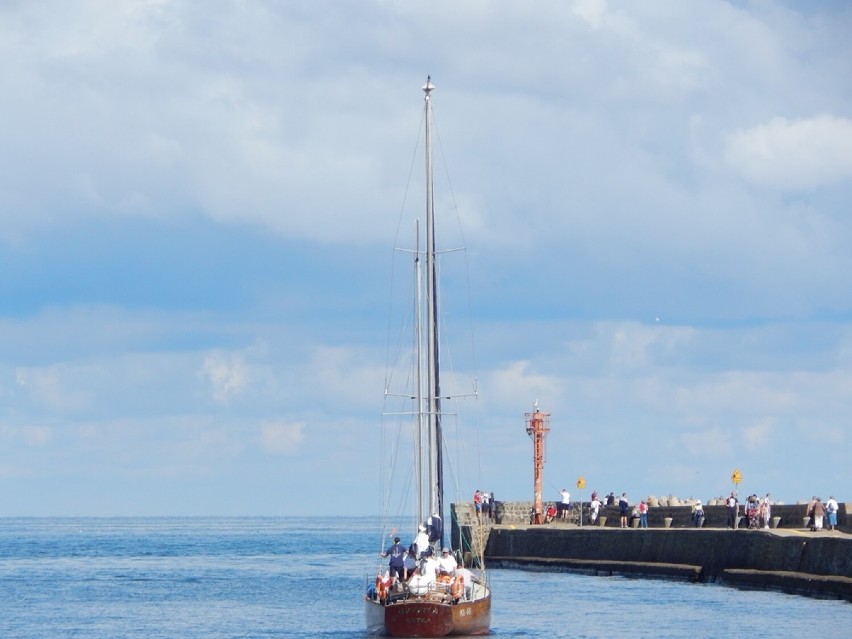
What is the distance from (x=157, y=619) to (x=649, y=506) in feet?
80.6

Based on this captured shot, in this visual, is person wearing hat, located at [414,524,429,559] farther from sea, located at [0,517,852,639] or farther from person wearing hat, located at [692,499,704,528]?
person wearing hat, located at [692,499,704,528]

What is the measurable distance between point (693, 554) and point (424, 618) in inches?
868

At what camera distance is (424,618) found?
3659 centimetres

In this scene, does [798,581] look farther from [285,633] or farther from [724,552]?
[285,633]

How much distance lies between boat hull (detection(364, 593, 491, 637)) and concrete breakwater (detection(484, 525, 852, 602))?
13.1m


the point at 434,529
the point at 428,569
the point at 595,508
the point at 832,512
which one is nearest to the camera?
the point at 428,569

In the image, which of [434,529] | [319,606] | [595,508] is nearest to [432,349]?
[434,529]

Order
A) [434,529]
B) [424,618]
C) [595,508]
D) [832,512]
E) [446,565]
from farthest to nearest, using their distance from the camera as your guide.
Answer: [595,508] < [832,512] < [434,529] < [446,565] < [424,618]

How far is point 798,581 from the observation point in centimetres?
4750

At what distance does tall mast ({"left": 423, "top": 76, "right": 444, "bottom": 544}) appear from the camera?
4016cm

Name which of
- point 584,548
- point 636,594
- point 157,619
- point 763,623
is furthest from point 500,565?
point 763,623

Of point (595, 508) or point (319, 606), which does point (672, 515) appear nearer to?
point (595, 508)

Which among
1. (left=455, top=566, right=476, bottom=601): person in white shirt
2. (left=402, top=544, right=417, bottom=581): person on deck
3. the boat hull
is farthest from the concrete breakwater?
(left=402, top=544, right=417, bottom=581): person on deck

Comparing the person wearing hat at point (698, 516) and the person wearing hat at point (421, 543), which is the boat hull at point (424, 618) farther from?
the person wearing hat at point (698, 516)
